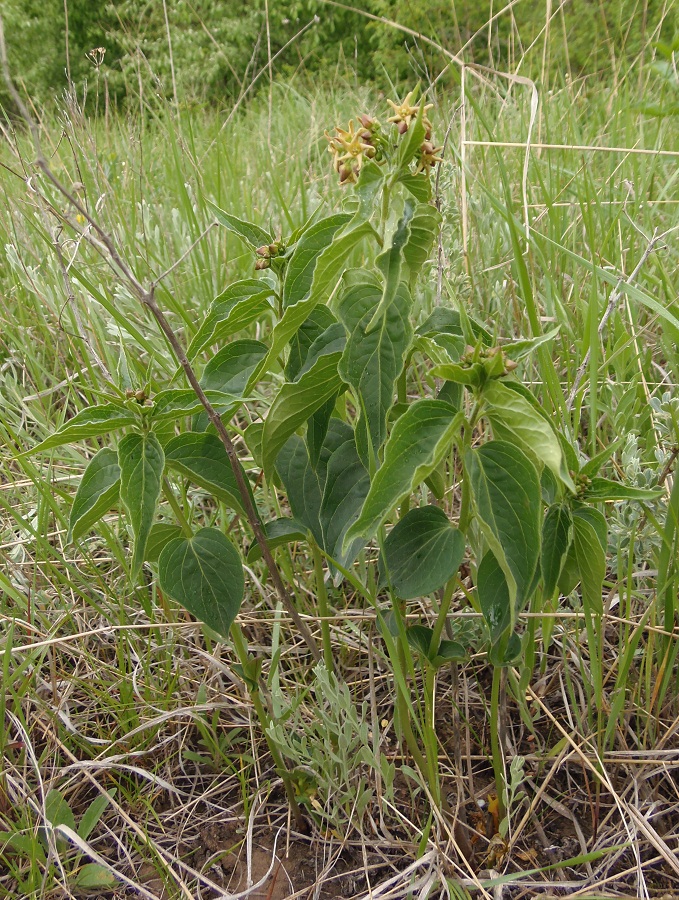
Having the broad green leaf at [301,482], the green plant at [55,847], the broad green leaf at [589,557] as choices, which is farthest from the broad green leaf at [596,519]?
the green plant at [55,847]

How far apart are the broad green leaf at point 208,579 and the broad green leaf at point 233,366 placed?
0.21m

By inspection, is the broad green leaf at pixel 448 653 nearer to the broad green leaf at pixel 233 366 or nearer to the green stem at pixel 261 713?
the green stem at pixel 261 713

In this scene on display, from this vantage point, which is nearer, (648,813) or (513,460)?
(513,460)

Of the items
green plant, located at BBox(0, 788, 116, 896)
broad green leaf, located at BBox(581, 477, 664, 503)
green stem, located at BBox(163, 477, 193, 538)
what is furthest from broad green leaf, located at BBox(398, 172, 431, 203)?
green plant, located at BBox(0, 788, 116, 896)

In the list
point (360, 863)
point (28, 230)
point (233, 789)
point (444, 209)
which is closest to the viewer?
point (360, 863)

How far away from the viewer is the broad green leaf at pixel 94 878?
1.13 metres

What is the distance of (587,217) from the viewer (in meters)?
1.67

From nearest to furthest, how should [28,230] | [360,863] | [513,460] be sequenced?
[513,460] → [360,863] → [28,230]

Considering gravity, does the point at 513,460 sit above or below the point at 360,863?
above

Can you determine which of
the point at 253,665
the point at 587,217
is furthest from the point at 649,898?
the point at 587,217

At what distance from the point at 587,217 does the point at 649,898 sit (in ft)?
4.46

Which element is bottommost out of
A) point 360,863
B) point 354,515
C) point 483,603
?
point 360,863

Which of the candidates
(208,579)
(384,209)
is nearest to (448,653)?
(208,579)

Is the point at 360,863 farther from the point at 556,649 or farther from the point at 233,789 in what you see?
the point at 556,649
